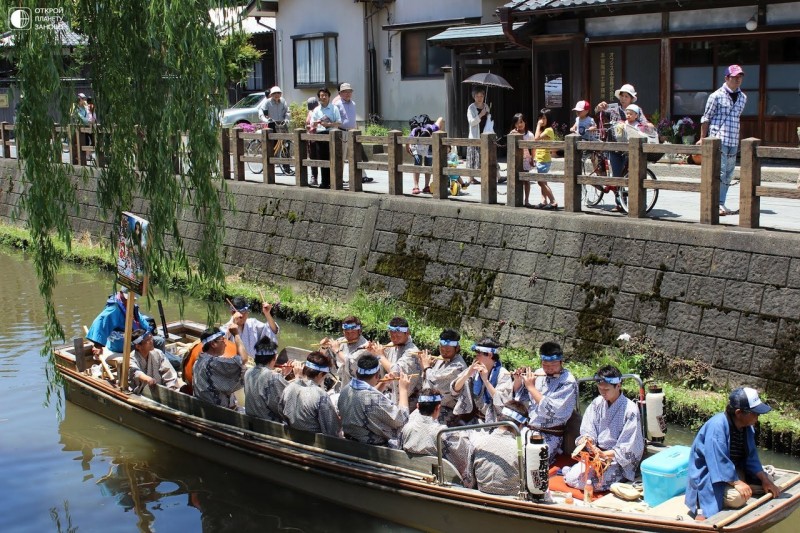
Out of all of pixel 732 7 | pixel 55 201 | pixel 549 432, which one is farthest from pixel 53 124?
pixel 732 7

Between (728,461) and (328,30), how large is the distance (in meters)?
24.8

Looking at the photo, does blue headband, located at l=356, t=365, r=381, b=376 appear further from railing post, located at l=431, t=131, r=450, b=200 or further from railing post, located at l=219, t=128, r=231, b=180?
railing post, located at l=219, t=128, r=231, b=180

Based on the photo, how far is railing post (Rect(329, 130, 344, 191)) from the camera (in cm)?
1703

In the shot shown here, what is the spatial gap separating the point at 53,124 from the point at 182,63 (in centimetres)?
133

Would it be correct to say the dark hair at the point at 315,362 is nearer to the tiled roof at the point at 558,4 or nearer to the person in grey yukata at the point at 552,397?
the person in grey yukata at the point at 552,397

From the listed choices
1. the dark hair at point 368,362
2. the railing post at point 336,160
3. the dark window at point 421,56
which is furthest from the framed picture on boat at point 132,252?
the dark window at point 421,56

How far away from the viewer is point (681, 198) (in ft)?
51.5

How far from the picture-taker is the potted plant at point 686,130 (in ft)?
62.6

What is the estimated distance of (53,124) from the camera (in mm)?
9680

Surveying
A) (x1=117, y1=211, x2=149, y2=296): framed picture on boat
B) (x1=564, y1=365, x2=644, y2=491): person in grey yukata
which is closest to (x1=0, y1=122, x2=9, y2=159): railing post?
(x1=117, y1=211, x2=149, y2=296): framed picture on boat

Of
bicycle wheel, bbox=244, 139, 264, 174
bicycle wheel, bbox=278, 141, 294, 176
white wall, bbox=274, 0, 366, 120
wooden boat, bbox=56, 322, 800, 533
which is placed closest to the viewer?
wooden boat, bbox=56, 322, 800, 533

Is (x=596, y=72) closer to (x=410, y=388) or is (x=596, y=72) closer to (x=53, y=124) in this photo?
(x=410, y=388)

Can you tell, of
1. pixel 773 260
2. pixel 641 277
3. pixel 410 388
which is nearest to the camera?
pixel 410 388

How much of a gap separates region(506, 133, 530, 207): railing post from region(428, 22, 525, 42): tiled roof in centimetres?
978
